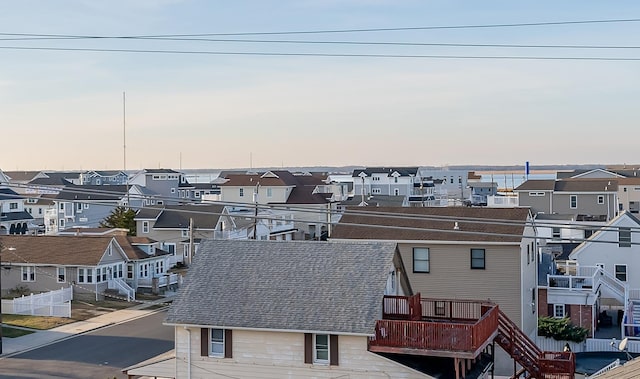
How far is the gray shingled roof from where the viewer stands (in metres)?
24.4

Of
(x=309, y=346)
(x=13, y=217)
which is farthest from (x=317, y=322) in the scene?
(x=13, y=217)

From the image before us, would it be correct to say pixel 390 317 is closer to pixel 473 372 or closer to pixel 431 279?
pixel 473 372

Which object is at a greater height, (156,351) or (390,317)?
(390,317)

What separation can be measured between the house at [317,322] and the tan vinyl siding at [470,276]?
8.40 m

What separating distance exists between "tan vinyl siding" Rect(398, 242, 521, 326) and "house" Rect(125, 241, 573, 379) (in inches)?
331

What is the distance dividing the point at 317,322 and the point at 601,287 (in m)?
26.6

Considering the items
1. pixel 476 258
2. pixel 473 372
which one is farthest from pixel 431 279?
pixel 473 372

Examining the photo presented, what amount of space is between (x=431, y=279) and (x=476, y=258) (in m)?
2.40

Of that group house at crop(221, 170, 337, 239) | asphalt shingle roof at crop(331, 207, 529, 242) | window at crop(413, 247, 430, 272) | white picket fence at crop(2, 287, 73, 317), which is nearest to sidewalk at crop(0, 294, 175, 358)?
white picket fence at crop(2, 287, 73, 317)

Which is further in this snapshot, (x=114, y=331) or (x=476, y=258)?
(x=114, y=331)

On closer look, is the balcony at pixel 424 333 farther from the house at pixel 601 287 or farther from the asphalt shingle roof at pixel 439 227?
the house at pixel 601 287

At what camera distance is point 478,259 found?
3612cm

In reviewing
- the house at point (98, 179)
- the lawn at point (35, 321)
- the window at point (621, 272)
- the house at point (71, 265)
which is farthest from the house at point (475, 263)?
the house at point (98, 179)

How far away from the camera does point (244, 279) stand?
2638 centimetres
